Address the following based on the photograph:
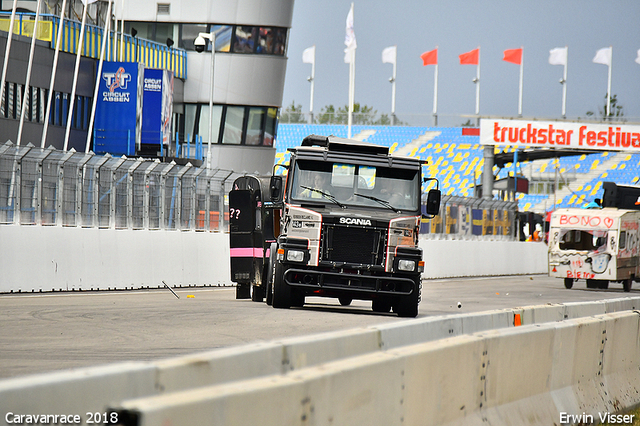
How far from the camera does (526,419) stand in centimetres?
699

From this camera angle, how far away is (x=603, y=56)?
7881 cm

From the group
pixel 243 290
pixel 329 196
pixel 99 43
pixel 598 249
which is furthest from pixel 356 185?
pixel 99 43

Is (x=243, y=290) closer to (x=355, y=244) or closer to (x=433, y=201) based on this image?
(x=355, y=244)

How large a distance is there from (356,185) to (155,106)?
30337 mm

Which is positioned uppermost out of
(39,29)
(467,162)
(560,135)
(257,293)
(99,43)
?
(99,43)

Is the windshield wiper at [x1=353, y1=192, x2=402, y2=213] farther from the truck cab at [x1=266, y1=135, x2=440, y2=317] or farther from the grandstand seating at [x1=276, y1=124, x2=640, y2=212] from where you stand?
the grandstand seating at [x1=276, y1=124, x2=640, y2=212]

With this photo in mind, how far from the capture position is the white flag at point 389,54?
79875 millimetres

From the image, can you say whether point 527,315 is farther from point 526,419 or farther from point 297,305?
point 297,305

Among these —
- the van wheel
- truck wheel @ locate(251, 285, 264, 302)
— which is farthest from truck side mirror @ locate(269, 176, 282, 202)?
the van wheel

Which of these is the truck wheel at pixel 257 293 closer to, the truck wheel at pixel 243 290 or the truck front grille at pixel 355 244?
the truck wheel at pixel 243 290

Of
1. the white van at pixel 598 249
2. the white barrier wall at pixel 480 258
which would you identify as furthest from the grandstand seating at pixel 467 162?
the white van at pixel 598 249

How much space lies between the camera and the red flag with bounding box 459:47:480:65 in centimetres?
7614

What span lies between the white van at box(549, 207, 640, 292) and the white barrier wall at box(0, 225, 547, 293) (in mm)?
12375

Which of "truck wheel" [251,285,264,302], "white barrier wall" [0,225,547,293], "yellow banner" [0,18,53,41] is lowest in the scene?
"truck wheel" [251,285,264,302]
